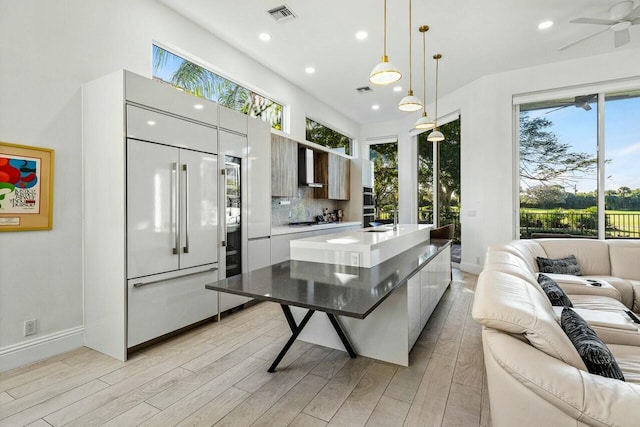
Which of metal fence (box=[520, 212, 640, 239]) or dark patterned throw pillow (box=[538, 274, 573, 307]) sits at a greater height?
metal fence (box=[520, 212, 640, 239])

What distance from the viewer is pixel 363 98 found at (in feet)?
21.4

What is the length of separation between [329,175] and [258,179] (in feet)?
8.56

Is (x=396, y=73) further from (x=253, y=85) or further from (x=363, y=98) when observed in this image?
(x=363, y=98)

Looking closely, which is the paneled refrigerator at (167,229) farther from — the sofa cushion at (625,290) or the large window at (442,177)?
the large window at (442,177)

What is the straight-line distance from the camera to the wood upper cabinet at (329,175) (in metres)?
6.45

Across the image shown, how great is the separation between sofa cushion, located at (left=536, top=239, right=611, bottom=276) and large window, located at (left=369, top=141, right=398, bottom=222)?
4517mm

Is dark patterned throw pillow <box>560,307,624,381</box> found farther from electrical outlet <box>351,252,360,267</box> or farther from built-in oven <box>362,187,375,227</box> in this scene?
built-in oven <box>362,187,375,227</box>

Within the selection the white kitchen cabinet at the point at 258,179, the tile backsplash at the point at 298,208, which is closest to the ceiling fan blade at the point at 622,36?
the white kitchen cabinet at the point at 258,179

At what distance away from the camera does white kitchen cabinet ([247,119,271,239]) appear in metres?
3.97

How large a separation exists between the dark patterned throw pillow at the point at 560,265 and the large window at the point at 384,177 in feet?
15.4

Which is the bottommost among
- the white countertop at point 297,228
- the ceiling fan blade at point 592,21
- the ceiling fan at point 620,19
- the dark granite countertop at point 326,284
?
the dark granite countertop at point 326,284

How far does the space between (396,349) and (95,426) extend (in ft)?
6.64

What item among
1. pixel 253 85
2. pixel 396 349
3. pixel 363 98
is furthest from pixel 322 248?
pixel 363 98

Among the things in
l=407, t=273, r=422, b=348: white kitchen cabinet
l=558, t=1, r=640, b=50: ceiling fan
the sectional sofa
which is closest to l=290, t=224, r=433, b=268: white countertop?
l=407, t=273, r=422, b=348: white kitchen cabinet
